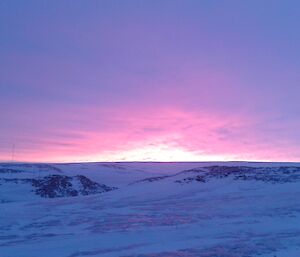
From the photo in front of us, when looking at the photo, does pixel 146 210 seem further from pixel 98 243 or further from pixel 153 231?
pixel 98 243

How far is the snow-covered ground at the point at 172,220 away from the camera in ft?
35.2

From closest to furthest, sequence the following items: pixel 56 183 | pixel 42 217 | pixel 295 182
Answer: pixel 42 217, pixel 295 182, pixel 56 183

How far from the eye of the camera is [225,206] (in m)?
17.6

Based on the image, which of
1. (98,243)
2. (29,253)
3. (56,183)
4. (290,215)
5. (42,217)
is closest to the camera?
(29,253)

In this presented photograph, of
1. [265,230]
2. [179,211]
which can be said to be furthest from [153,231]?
[179,211]

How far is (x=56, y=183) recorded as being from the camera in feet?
104

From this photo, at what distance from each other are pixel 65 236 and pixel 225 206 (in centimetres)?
701

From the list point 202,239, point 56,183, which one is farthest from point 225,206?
point 56,183

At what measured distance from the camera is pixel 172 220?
582 inches

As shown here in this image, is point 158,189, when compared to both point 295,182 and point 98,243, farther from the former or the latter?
point 98,243

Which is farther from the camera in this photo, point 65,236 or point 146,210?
point 146,210

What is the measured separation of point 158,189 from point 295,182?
6448 millimetres

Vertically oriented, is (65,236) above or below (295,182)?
below

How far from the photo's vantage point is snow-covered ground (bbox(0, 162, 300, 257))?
10.7 m
